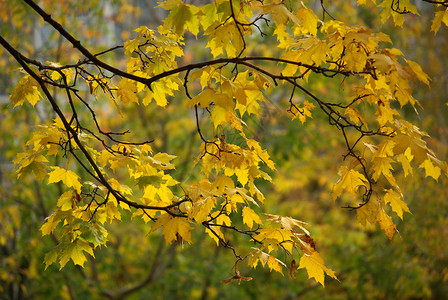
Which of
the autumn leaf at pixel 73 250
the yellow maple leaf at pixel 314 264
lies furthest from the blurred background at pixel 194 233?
the yellow maple leaf at pixel 314 264

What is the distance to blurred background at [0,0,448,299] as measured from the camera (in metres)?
4.57

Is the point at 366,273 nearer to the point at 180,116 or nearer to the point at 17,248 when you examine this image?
the point at 180,116

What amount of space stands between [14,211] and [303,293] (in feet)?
11.2

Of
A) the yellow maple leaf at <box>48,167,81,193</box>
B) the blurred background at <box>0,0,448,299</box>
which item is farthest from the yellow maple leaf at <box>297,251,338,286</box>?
the blurred background at <box>0,0,448,299</box>

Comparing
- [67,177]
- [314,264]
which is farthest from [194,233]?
[314,264]

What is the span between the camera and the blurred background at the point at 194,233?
4570mm

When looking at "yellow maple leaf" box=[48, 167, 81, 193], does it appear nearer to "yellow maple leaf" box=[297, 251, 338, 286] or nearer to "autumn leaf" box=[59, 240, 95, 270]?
"autumn leaf" box=[59, 240, 95, 270]

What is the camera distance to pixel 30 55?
15.3 ft

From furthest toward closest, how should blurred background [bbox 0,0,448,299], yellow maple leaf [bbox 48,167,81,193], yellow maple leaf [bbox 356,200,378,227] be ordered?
1. blurred background [bbox 0,0,448,299]
2. yellow maple leaf [bbox 48,167,81,193]
3. yellow maple leaf [bbox 356,200,378,227]

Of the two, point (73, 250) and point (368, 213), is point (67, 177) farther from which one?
point (368, 213)

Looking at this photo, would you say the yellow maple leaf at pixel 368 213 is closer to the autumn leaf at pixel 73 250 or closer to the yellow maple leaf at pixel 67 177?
the autumn leaf at pixel 73 250

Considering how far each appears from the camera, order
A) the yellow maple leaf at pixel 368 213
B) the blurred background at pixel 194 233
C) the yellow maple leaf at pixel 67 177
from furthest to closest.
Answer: the blurred background at pixel 194 233 → the yellow maple leaf at pixel 67 177 → the yellow maple leaf at pixel 368 213

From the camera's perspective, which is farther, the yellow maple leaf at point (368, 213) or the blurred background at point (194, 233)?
the blurred background at point (194, 233)

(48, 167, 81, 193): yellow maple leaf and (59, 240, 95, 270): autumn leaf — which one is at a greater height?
(48, 167, 81, 193): yellow maple leaf
